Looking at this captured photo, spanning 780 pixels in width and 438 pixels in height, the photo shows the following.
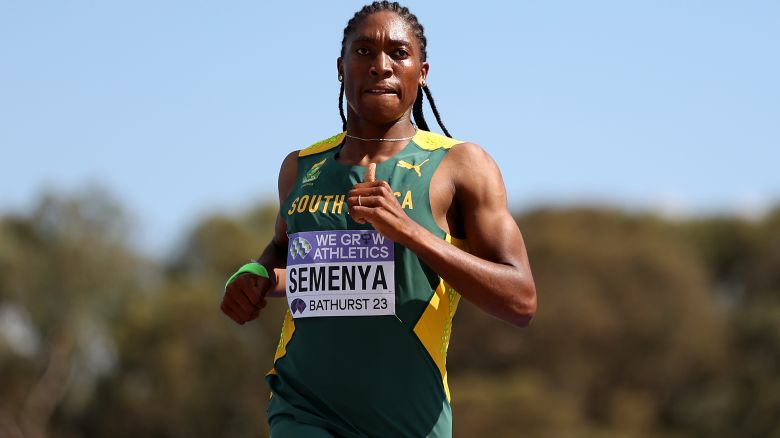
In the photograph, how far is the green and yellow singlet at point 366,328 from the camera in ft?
17.2

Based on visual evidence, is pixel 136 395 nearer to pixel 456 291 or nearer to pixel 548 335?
pixel 548 335

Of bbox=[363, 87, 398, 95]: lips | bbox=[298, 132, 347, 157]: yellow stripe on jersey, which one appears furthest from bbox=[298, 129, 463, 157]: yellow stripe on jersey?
bbox=[363, 87, 398, 95]: lips

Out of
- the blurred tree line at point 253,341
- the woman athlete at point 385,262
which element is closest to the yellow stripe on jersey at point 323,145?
the woman athlete at point 385,262

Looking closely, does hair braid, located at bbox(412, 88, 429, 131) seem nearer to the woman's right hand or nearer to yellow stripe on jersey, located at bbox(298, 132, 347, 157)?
yellow stripe on jersey, located at bbox(298, 132, 347, 157)

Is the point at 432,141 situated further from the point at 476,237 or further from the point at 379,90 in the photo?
the point at 476,237

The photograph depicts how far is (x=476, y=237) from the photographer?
536 cm

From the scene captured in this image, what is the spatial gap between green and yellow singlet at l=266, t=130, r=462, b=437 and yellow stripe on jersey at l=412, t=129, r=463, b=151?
0.41 ft

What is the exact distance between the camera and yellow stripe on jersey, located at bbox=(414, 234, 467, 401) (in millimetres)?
5309

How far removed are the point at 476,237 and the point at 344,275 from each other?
0.56m

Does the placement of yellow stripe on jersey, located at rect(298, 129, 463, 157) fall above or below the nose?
below

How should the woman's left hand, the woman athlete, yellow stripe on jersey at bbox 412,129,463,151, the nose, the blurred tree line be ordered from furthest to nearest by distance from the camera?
1. the blurred tree line
2. yellow stripe on jersey at bbox 412,129,463,151
3. the nose
4. the woman athlete
5. the woman's left hand

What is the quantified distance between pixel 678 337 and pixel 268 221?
1767cm

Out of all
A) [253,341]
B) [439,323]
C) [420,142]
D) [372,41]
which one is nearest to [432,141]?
[420,142]

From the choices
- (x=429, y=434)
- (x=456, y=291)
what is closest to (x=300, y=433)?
(x=429, y=434)
